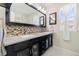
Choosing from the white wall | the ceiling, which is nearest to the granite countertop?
the white wall

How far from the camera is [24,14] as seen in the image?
56.9 inches

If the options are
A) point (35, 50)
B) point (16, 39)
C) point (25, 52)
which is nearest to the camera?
point (16, 39)

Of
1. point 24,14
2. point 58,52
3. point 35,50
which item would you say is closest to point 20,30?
point 24,14

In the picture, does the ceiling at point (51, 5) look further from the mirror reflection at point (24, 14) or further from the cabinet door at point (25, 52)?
the cabinet door at point (25, 52)

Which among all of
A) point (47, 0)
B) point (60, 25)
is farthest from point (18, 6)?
point (60, 25)

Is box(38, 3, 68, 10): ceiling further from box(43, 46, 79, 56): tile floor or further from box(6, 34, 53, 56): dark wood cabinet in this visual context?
box(43, 46, 79, 56): tile floor

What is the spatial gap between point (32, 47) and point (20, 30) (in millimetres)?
313

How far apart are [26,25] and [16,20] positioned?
0.20 metres

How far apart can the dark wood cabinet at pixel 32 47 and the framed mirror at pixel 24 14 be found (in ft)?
0.79

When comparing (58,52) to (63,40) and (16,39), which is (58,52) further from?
(16,39)

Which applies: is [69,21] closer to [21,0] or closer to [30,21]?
[30,21]

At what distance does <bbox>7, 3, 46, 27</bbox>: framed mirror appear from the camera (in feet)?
4.55

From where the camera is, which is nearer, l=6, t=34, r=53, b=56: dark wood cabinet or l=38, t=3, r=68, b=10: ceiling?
l=6, t=34, r=53, b=56: dark wood cabinet

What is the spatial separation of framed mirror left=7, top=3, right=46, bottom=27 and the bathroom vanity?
203 millimetres
